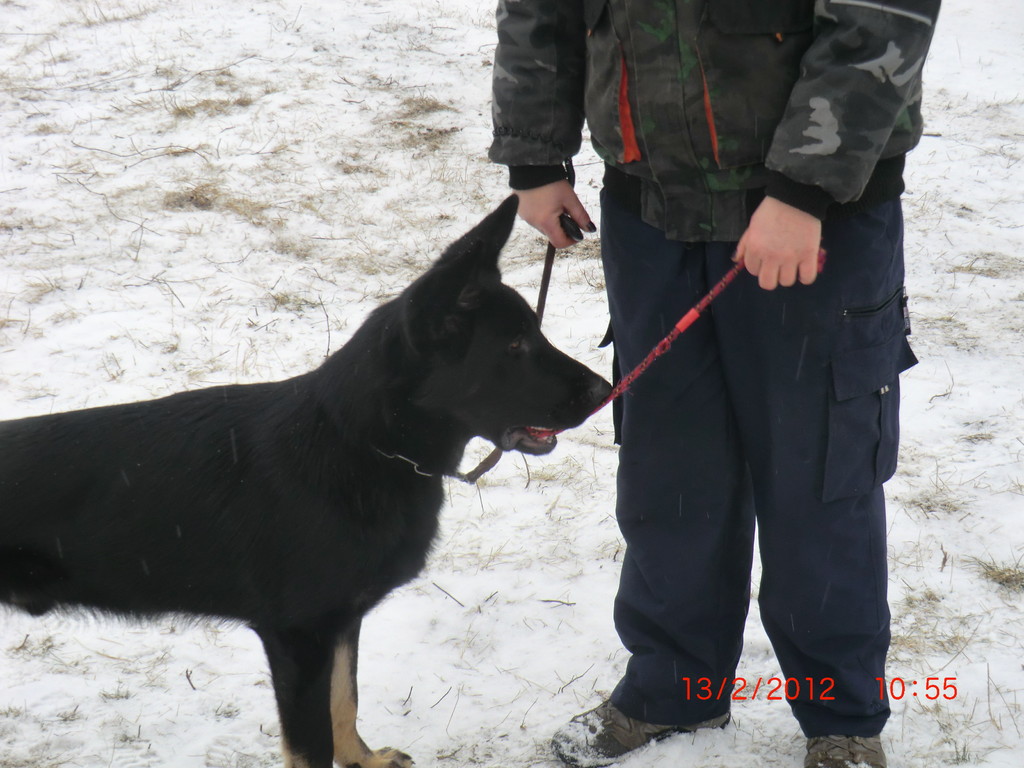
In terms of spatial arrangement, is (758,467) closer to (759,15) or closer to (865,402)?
(865,402)

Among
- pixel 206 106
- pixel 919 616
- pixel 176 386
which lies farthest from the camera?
pixel 206 106

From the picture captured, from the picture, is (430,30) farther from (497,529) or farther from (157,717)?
(157,717)

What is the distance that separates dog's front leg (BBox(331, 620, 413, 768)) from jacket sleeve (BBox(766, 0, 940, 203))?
1745 mm

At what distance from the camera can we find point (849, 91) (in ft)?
5.93

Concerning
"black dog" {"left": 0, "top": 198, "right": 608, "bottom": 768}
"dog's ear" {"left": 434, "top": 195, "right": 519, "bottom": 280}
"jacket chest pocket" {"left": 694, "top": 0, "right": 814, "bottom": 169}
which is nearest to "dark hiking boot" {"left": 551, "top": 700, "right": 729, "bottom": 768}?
"black dog" {"left": 0, "top": 198, "right": 608, "bottom": 768}

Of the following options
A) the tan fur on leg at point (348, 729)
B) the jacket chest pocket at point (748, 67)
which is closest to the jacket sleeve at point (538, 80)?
the jacket chest pocket at point (748, 67)

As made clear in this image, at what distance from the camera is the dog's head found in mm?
2377

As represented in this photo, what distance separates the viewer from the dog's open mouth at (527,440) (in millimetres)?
2693

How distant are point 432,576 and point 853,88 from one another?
234 cm

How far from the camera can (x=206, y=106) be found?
739cm

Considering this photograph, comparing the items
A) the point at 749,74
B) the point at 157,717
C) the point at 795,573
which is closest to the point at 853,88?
the point at 749,74

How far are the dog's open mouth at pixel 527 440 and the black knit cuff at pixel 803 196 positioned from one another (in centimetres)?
107

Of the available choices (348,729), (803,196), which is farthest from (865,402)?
(348,729)

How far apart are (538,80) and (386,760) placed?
1.98m
